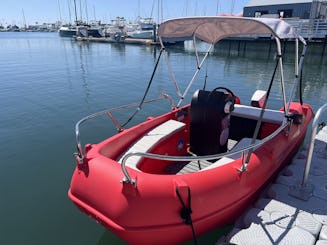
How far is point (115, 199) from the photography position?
2684 mm

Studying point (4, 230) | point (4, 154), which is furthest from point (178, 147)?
point (4, 154)

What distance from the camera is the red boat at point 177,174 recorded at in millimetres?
2641

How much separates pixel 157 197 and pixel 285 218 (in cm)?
165

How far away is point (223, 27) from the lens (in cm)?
459

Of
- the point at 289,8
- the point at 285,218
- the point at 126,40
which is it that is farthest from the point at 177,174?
the point at 126,40

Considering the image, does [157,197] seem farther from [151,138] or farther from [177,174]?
[151,138]

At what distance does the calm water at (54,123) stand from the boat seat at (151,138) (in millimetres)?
1277

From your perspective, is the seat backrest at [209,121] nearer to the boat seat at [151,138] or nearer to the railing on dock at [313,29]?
the boat seat at [151,138]

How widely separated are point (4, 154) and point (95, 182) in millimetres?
4379

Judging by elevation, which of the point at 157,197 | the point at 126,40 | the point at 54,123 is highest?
the point at 126,40

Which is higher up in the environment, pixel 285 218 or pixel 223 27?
pixel 223 27

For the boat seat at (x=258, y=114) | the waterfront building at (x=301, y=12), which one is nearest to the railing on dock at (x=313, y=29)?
the waterfront building at (x=301, y=12)

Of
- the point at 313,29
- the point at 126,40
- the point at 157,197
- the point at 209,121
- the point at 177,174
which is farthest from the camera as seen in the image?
the point at 126,40

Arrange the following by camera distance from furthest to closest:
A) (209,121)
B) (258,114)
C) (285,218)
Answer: (258,114) → (209,121) → (285,218)
